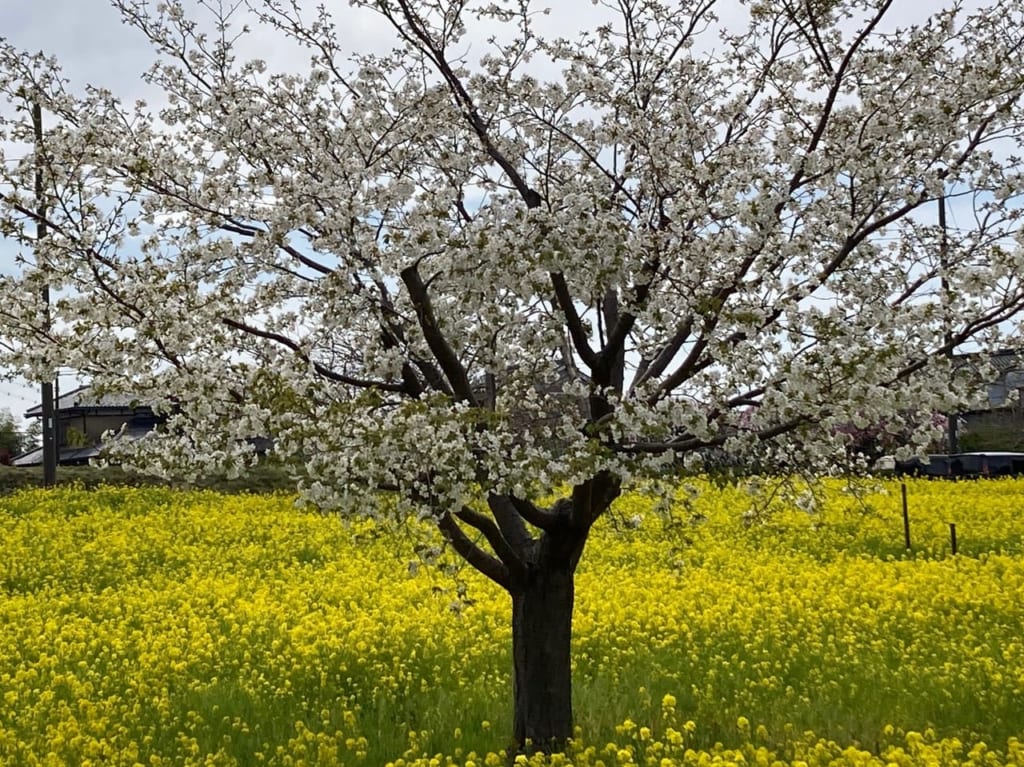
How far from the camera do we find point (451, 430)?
528 centimetres

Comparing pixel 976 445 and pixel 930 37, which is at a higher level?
pixel 930 37

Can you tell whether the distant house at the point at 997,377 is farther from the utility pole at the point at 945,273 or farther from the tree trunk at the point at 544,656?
the tree trunk at the point at 544,656

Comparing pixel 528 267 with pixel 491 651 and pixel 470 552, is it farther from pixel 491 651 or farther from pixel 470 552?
pixel 491 651

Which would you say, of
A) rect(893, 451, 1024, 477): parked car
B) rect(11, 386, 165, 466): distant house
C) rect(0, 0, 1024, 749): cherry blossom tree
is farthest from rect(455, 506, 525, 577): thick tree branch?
rect(893, 451, 1024, 477): parked car

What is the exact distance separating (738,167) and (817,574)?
891 centimetres

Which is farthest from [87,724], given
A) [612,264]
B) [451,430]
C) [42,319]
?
[612,264]

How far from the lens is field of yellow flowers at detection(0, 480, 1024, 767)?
23.6 ft

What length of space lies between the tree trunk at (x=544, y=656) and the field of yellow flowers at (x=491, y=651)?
0.26 metres

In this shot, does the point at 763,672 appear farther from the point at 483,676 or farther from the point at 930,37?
the point at 930,37

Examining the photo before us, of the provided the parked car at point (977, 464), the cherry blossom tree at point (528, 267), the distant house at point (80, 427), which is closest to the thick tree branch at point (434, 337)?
the cherry blossom tree at point (528, 267)

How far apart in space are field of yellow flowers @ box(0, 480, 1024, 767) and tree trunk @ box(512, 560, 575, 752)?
26cm

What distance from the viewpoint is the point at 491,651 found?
32.9ft

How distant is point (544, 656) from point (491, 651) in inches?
131

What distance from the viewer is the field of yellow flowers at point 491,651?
23.6 ft
